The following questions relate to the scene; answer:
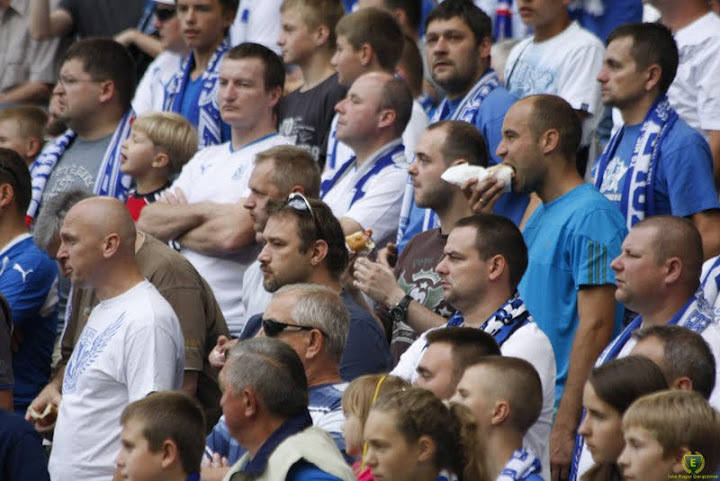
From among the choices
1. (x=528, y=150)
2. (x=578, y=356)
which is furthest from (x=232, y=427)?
(x=528, y=150)

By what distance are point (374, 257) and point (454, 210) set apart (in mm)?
628

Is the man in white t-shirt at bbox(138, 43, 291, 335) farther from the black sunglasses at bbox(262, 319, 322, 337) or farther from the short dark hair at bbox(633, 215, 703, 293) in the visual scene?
the short dark hair at bbox(633, 215, 703, 293)

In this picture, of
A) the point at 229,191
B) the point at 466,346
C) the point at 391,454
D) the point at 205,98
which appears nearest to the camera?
the point at 391,454

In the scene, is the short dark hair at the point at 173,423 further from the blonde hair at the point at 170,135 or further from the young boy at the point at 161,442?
the blonde hair at the point at 170,135

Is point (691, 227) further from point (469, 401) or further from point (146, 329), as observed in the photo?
point (146, 329)

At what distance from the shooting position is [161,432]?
19.5 feet

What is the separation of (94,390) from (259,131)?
2.80m

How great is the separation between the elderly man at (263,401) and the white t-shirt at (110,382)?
1088 mm

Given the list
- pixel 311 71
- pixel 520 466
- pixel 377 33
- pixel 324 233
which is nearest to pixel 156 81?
pixel 311 71

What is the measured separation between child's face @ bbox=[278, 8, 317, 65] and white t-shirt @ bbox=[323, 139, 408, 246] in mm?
1486

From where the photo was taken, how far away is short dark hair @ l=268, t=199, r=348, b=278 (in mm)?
7309

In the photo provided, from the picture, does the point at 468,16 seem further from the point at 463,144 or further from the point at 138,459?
the point at 138,459

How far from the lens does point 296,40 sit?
1020 centimetres

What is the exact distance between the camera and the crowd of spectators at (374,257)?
5797 mm
